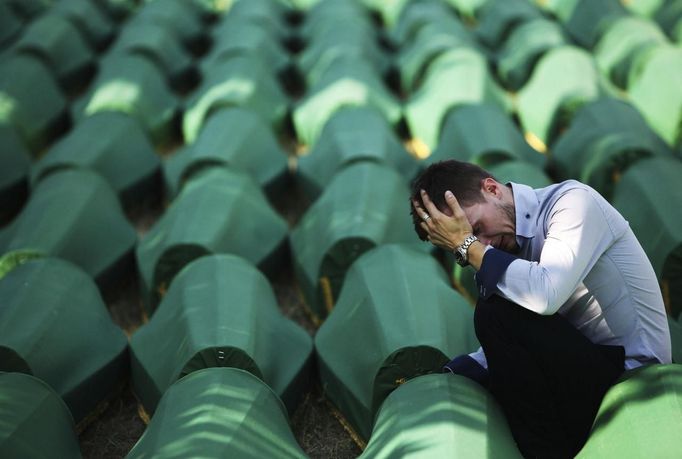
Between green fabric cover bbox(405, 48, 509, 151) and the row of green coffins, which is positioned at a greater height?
the row of green coffins

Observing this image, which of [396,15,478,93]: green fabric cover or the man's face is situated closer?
the man's face

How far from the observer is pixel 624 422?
183 centimetres

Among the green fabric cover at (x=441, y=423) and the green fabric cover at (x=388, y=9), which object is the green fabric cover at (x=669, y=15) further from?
the green fabric cover at (x=441, y=423)

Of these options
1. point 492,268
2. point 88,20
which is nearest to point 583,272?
point 492,268

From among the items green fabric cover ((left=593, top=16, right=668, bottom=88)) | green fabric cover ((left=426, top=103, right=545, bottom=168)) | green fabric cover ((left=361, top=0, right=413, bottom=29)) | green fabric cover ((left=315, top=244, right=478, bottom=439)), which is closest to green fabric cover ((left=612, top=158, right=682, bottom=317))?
green fabric cover ((left=426, top=103, right=545, bottom=168))

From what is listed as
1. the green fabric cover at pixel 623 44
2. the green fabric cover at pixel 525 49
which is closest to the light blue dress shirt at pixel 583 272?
the green fabric cover at pixel 623 44

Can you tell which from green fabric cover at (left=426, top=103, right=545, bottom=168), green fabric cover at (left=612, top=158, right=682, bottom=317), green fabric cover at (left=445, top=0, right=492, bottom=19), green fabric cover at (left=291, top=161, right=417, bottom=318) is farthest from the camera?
green fabric cover at (left=445, top=0, right=492, bottom=19)

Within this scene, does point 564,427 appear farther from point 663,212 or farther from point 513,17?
point 513,17

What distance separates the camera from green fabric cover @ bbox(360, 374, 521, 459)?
188cm

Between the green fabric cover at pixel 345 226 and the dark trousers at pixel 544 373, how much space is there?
0.90 metres

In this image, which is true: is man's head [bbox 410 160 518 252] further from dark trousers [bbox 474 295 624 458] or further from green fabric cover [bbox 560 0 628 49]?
green fabric cover [bbox 560 0 628 49]

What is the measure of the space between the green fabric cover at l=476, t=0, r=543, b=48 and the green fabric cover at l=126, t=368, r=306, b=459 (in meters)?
3.16

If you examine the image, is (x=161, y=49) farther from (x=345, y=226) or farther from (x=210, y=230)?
(x=345, y=226)

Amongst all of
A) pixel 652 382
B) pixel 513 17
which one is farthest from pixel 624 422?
pixel 513 17
